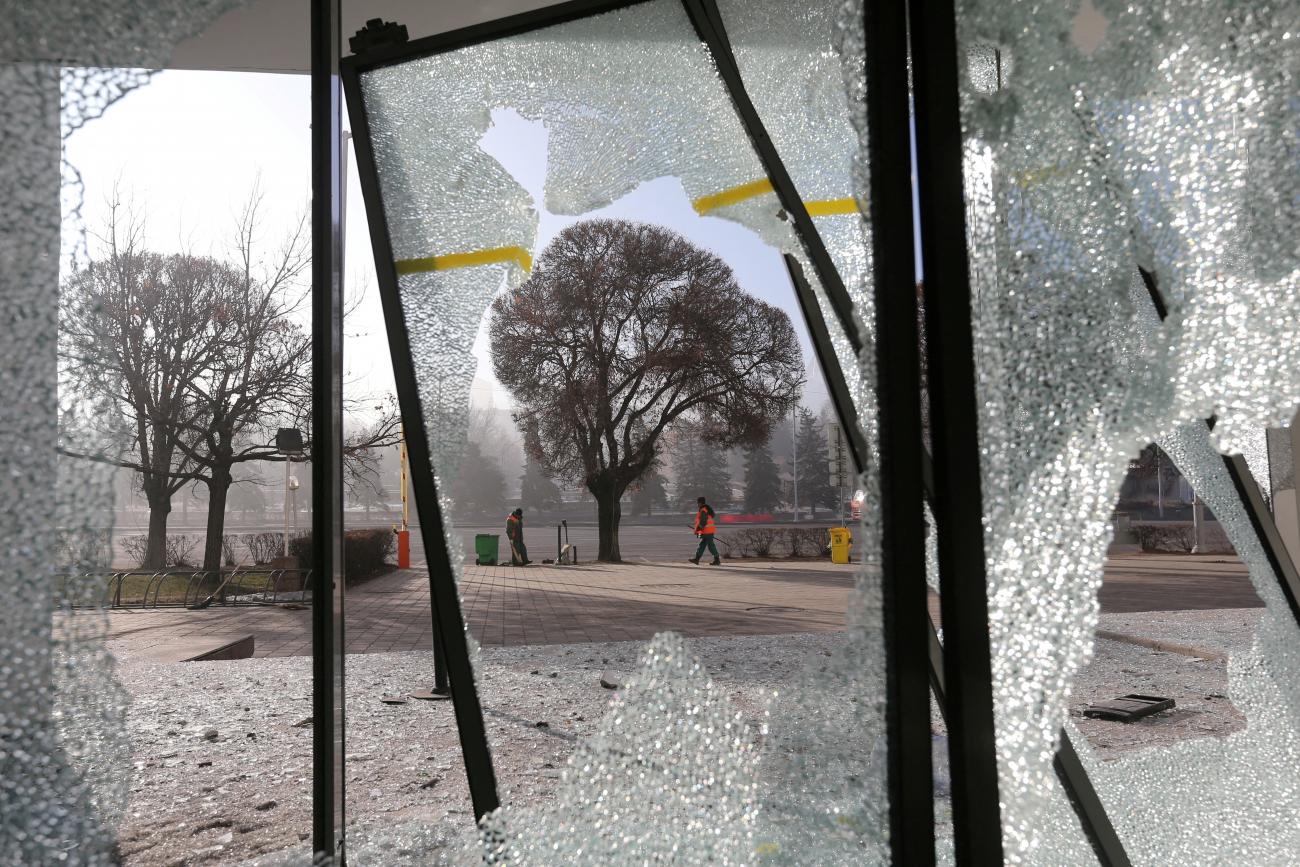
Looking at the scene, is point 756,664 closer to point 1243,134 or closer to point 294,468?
point 1243,134

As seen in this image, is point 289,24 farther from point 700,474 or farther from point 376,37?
point 700,474

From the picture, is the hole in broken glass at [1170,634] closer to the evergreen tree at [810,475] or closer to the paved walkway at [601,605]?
the paved walkway at [601,605]

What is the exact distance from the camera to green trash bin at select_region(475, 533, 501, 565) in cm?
812

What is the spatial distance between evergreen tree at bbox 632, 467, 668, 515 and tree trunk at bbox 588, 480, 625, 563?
0.33m

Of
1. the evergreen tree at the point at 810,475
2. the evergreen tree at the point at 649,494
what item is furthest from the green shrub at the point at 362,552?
the evergreen tree at the point at 810,475

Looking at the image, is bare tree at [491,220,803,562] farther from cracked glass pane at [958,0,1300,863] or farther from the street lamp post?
cracked glass pane at [958,0,1300,863]

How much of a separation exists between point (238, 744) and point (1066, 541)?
2.79m

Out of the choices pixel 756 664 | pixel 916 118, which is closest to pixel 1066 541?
pixel 916 118

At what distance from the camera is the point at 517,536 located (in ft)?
26.0

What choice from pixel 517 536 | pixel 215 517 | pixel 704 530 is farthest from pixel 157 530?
pixel 704 530

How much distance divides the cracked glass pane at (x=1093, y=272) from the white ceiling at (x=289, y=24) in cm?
195

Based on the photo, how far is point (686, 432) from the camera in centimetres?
814

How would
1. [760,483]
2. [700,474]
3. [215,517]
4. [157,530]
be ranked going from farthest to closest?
[700,474] → [760,483] → [215,517] → [157,530]

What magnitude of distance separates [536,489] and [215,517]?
3059 millimetres
